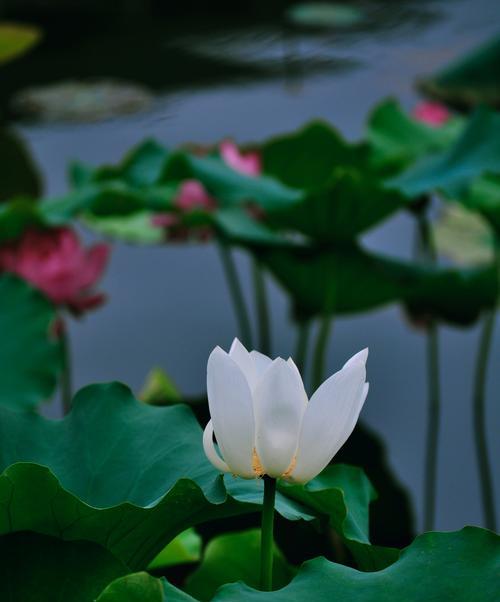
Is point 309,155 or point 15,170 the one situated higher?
point 309,155

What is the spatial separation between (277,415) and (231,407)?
0.08 ft

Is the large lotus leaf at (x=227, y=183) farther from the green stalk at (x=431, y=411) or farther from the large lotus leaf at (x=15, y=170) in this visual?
the large lotus leaf at (x=15, y=170)

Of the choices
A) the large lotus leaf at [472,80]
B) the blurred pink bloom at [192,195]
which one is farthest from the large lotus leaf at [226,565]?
the large lotus leaf at [472,80]

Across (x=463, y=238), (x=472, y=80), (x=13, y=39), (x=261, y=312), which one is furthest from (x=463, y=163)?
(x=472, y=80)

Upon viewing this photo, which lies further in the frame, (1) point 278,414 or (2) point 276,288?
(2) point 276,288

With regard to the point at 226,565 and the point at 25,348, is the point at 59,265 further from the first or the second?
the point at 226,565

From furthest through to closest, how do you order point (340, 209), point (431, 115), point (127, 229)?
point (127, 229), point (431, 115), point (340, 209)

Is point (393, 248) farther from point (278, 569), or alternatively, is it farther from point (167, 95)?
point (278, 569)

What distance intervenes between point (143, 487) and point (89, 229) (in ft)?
6.56

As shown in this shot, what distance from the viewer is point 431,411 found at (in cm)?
198

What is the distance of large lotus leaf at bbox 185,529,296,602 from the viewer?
979 millimetres

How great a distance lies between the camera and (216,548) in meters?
1.00

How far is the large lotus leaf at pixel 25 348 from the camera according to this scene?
1263mm

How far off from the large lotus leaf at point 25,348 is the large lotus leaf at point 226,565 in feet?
1.11
